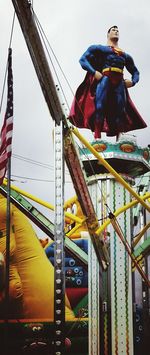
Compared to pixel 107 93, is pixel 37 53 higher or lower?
lower

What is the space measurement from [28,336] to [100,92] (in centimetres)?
683

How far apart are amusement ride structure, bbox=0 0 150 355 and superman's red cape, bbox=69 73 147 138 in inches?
20.0

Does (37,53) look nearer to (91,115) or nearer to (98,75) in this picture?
(98,75)

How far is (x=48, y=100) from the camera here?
→ 788 cm

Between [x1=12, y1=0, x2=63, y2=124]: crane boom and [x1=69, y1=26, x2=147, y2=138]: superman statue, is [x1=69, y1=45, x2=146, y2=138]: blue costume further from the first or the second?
[x1=12, y1=0, x2=63, y2=124]: crane boom

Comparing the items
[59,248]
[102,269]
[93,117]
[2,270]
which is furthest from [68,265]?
[59,248]

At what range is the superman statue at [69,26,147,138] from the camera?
12.1 meters

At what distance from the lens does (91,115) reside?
12.7 m

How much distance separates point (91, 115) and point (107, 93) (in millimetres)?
726

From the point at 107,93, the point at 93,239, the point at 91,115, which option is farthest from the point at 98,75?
the point at 93,239

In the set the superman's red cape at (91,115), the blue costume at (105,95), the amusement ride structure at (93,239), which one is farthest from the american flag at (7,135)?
the superman's red cape at (91,115)

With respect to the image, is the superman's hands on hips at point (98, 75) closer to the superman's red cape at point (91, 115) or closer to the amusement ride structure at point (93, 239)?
the superman's red cape at point (91, 115)

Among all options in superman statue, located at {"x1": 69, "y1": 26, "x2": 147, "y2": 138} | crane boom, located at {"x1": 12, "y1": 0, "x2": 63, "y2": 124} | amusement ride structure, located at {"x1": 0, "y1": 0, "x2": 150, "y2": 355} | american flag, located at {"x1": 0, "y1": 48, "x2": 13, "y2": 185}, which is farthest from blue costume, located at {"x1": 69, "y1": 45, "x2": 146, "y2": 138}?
crane boom, located at {"x1": 12, "y1": 0, "x2": 63, "y2": 124}

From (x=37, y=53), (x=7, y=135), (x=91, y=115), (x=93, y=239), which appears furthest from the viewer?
(x=91, y=115)
